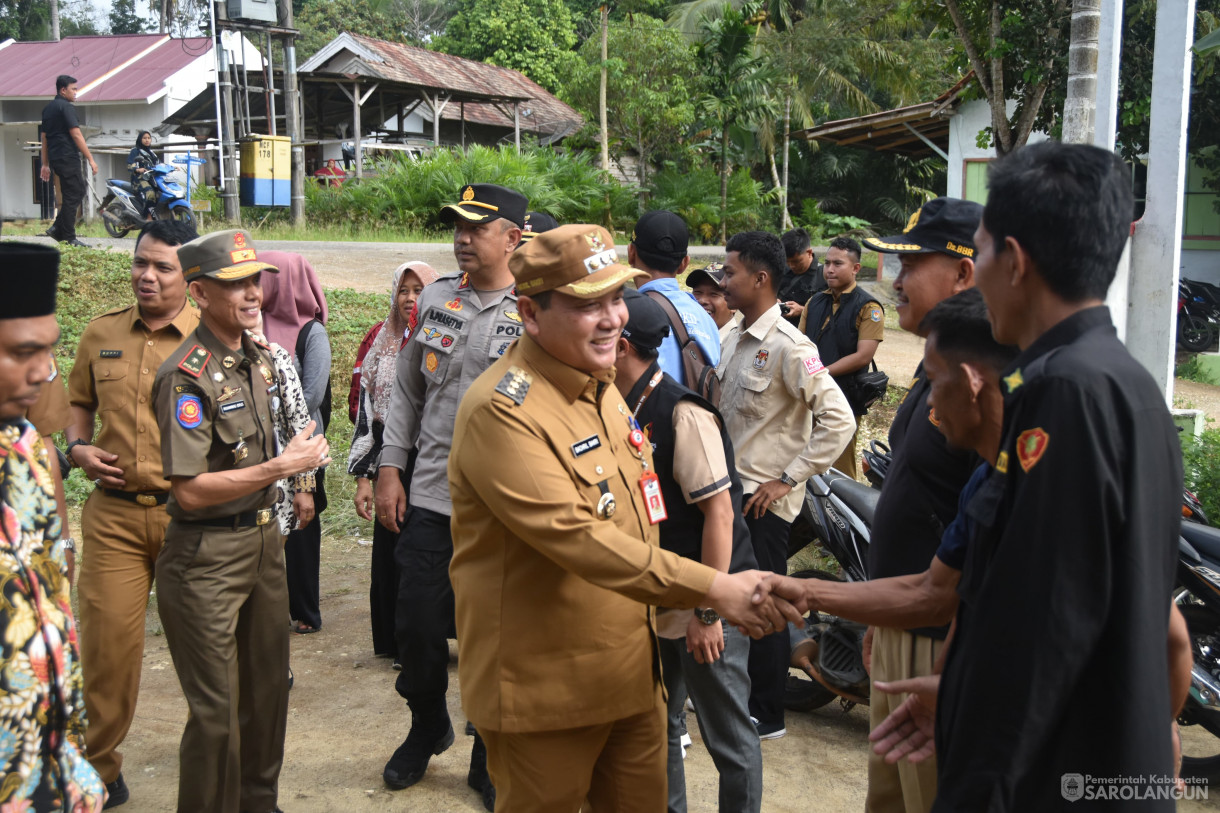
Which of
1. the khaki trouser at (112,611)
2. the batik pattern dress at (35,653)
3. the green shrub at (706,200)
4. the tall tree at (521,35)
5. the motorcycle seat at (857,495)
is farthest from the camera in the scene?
the tall tree at (521,35)

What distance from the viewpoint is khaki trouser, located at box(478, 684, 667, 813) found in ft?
8.49

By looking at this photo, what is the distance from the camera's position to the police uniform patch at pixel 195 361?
3.32m

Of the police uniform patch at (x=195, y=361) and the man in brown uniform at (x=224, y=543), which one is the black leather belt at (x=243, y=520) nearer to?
the man in brown uniform at (x=224, y=543)

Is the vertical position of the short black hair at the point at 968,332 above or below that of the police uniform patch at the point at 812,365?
above

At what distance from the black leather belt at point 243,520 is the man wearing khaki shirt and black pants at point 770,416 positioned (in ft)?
6.81

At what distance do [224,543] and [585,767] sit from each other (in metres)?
1.48

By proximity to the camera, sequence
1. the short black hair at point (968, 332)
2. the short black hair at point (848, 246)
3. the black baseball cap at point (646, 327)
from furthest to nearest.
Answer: the short black hair at point (848, 246) → the black baseball cap at point (646, 327) → the short black hair at point (968, 332)

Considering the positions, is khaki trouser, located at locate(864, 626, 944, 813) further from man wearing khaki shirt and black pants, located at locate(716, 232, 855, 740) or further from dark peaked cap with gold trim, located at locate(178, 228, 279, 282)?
dark peaked cap with gold trim, located at locate(178, 228, 279, 282)

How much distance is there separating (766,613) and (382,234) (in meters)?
17.4

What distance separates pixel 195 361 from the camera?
3.36 meters

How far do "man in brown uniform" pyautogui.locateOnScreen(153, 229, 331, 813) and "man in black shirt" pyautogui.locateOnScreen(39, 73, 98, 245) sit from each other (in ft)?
34.3

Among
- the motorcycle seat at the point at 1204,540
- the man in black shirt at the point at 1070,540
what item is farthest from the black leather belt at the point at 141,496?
the motorcycle seat at the point at 1204,540

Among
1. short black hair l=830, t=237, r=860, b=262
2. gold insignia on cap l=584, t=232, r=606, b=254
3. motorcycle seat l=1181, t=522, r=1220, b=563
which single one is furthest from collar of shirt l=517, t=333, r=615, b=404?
short black hair l=830, t=237, r=860, b=262

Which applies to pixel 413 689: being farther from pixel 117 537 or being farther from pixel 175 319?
pixel 175 319
